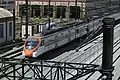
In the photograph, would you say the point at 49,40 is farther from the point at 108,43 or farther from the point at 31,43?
the point at 108,43

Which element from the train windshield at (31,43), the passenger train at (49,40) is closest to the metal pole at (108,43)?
the passenger train at (49,40)

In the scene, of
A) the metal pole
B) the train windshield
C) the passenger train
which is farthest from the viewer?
the train windshield

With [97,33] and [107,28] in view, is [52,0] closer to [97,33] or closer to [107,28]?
[97,33]

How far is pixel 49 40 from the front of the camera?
22.6 metres

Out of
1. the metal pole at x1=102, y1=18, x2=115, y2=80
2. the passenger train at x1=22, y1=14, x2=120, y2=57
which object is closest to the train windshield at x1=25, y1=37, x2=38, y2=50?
the passenger train at x1=22, y1=14, x2=120, y2=57

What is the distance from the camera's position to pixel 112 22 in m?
4.96

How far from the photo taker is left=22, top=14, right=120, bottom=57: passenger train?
70.3 feet

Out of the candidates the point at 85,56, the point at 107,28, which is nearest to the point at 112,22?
the point at 107,28

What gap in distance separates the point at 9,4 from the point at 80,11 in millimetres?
14515

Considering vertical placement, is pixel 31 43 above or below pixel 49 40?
below

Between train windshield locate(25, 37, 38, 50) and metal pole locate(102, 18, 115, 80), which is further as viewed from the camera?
train windshield locate(25, 37, 38, 50)

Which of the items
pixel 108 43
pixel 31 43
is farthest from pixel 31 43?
pixel 108 43

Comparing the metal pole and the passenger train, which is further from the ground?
the metal pole

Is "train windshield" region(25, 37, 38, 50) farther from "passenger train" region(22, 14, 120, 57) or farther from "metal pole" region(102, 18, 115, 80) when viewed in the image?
"metal pole" region(102, 18, 115, 80)
